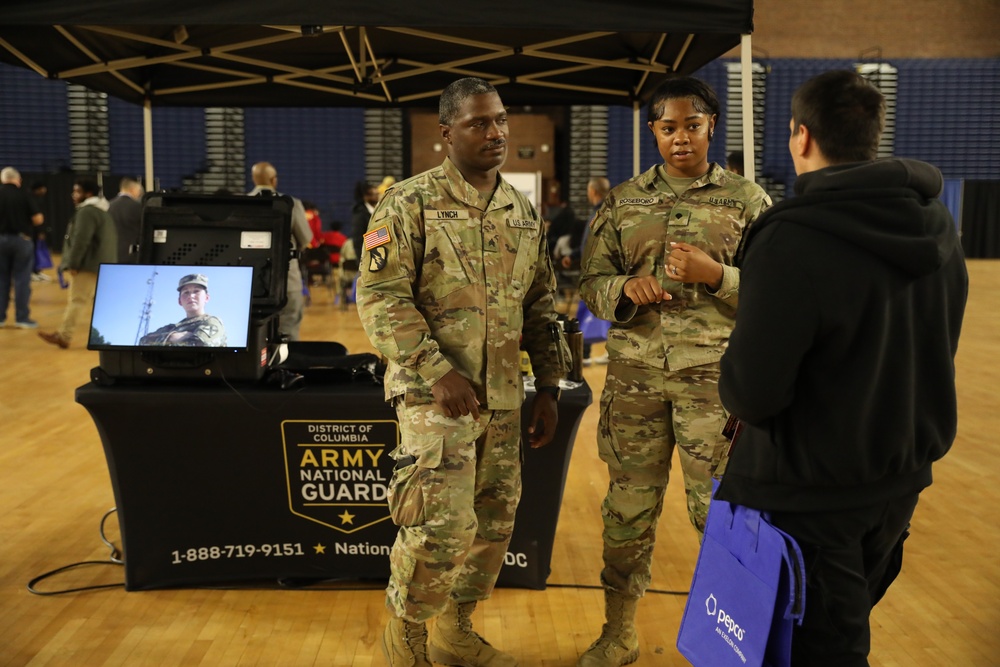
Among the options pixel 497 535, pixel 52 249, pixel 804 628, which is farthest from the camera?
pixel 52 249

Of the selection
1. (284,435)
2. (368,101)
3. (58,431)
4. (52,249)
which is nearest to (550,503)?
(284,435)

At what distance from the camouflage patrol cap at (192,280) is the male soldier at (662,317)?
1239 millimetres

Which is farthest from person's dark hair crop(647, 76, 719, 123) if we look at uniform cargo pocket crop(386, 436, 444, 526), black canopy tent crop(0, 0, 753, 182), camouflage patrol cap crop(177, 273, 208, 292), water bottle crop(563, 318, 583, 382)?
camouflage patrol cap crop(177, 273, 208, 292)

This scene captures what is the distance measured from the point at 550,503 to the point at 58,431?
3485mm

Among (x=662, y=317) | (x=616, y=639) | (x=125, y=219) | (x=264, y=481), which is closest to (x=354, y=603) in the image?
(x=264, y=481)

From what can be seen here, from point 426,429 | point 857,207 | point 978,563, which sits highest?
point 857,207

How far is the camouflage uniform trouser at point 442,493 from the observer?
225 centimetres

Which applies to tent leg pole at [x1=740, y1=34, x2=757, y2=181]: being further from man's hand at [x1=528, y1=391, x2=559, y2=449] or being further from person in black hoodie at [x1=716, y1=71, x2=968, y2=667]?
person in black hoodie at [x1=716, y1=71, x2=968, y2=667]

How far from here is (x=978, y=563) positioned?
341 cm

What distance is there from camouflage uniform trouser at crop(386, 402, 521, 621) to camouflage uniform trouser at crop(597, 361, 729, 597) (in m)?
0.28

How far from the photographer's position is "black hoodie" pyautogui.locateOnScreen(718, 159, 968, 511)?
1479 mm

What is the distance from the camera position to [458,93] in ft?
7.36

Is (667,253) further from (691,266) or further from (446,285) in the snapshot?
(446,285)

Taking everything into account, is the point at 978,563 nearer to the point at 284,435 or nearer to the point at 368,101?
the point at 284,435
